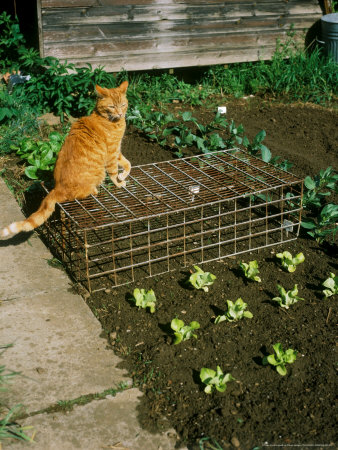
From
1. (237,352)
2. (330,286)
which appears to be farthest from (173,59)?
(237,352)

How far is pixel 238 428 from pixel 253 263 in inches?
54.1

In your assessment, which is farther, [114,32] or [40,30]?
[114,32]

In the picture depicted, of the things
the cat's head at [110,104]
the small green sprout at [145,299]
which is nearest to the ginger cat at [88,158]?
the cat's head at [110,104]

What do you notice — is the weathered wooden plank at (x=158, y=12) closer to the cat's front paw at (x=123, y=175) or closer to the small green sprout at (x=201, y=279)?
the cat's front paw at (x=123, y=175)

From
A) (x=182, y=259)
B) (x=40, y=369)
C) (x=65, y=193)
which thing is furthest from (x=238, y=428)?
(x=65, y=193)

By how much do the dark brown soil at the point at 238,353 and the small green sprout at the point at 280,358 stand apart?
0.13 feet

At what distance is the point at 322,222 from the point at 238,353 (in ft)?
4.96

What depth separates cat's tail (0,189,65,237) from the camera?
3602mm

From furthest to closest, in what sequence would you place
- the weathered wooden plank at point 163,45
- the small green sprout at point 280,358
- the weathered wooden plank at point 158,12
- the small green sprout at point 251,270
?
the weathered wooden plank at point 163,45 < the weathered wooden plank at point 158,12 < the small green sprout at point 251,270 < the small green sprout at point 280,358

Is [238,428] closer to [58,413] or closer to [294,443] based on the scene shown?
[294,443]

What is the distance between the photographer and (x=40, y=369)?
2.88 metres

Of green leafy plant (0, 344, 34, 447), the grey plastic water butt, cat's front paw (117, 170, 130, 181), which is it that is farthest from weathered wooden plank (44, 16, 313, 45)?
green leafy plant (0, 344, 34, 447)

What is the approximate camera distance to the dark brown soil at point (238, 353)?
2574 millimetres

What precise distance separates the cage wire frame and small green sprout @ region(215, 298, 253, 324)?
25.0 inches
